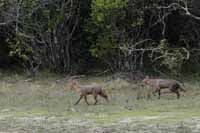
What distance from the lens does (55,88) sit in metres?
22.8

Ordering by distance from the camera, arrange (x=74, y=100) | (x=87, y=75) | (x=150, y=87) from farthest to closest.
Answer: (x=87, y=75)
(x=150, y=87)
(x=74, y=100)

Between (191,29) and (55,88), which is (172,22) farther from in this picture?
(55,88)

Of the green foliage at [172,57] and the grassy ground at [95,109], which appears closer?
the grassy ground at [95,109]

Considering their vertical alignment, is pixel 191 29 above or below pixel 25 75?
above

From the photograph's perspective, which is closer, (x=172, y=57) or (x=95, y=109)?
(x=95, y=109)

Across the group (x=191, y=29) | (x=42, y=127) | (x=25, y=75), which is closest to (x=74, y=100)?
(x=42, y=127)

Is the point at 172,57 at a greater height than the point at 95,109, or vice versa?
the point at 172,57

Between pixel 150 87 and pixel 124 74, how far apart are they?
329 cm

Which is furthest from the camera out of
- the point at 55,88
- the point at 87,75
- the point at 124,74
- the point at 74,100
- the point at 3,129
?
the point at 87,75

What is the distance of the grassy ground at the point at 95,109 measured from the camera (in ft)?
47.8

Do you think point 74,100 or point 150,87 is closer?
point 74,100

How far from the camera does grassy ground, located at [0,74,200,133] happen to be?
14562 mm

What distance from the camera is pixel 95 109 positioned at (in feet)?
57.0

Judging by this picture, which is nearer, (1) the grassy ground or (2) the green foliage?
(1) the grassy ground
